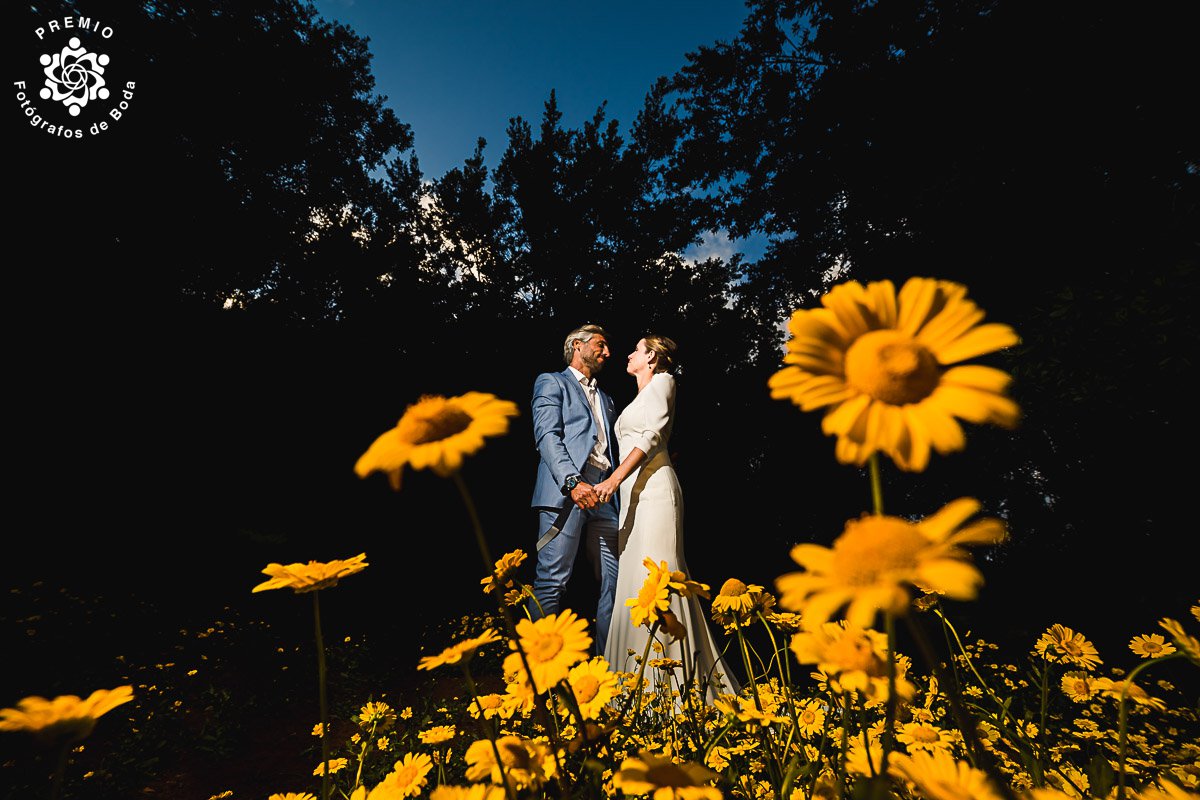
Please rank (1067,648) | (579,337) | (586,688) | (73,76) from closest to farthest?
(586,688)
(1067,648)
(579,337)
(73,76)

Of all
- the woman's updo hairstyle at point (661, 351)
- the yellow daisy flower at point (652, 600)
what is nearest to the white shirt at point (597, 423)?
the woman's updo hairstyle at point (661, 351)

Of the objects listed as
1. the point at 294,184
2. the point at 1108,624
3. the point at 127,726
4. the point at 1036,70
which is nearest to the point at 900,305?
the point at 127,726

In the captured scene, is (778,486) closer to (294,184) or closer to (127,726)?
(127,726)

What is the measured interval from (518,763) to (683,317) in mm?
9237

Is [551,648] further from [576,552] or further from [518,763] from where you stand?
[576,552]

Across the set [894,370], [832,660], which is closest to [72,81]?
[894,370]

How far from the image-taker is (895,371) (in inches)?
22.6

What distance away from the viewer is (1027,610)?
4.29 m

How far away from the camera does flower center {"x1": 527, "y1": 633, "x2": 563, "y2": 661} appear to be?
0.87 metres

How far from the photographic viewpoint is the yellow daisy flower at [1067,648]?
57.8 inches

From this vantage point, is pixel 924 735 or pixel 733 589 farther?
pixel 733 589

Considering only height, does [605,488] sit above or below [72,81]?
below

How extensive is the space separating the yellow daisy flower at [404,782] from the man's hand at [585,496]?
1662 mm

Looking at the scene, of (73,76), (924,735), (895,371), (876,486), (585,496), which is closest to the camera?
(876,486)
